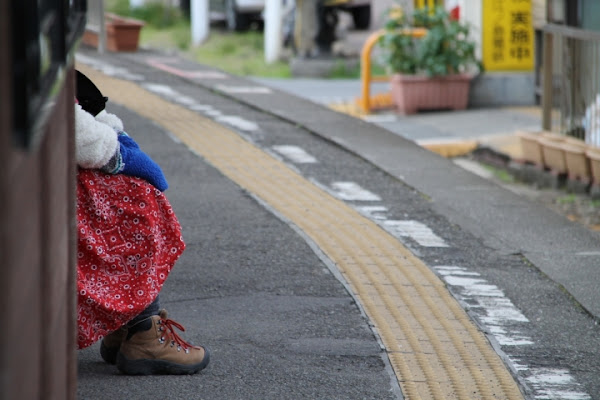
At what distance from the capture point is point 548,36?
364 inches

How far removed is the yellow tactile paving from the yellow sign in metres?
5.36

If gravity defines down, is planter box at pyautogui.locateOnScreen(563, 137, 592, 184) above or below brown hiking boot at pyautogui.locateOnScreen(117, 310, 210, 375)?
above

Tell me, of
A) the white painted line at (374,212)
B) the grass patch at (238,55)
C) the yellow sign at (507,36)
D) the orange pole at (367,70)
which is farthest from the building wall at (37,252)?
the grass patch at (238,55)

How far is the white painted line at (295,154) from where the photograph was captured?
855cm

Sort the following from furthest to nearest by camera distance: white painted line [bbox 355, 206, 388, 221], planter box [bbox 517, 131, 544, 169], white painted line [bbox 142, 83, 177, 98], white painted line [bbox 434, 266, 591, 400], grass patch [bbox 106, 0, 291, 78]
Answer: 1. grass patch [bbox 106, 0, 291, 78]
2. white painted line [bbox 142, 83, 177, 98]
3. planter box [bbox 517, 131, 544, 169]
4. white painted line [bbox 355, 206, 388, 221]
5. white painted line [bbox 434, 266, 591, 400]

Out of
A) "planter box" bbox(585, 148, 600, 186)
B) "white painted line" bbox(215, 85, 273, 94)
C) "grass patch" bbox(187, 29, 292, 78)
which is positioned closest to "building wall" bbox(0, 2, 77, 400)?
"planter box" bbox(585, 148, 600, 186)

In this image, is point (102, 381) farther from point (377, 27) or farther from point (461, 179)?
point (377, 27)

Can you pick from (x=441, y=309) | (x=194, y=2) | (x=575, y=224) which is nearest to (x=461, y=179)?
(x=575, y=224)

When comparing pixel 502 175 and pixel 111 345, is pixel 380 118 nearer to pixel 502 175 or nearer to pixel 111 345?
pixel 502 175

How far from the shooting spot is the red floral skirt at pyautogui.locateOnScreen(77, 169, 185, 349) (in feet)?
11.7

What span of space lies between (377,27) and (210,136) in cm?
1713

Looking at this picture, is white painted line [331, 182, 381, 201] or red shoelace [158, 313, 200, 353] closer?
red shoelace [158, 313, 200, 353]

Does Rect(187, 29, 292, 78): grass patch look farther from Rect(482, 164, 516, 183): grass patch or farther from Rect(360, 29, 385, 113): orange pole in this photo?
Rect(482, 164, 516, 183): grass patch

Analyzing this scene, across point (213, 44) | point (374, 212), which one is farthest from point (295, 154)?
point (213, 44)
